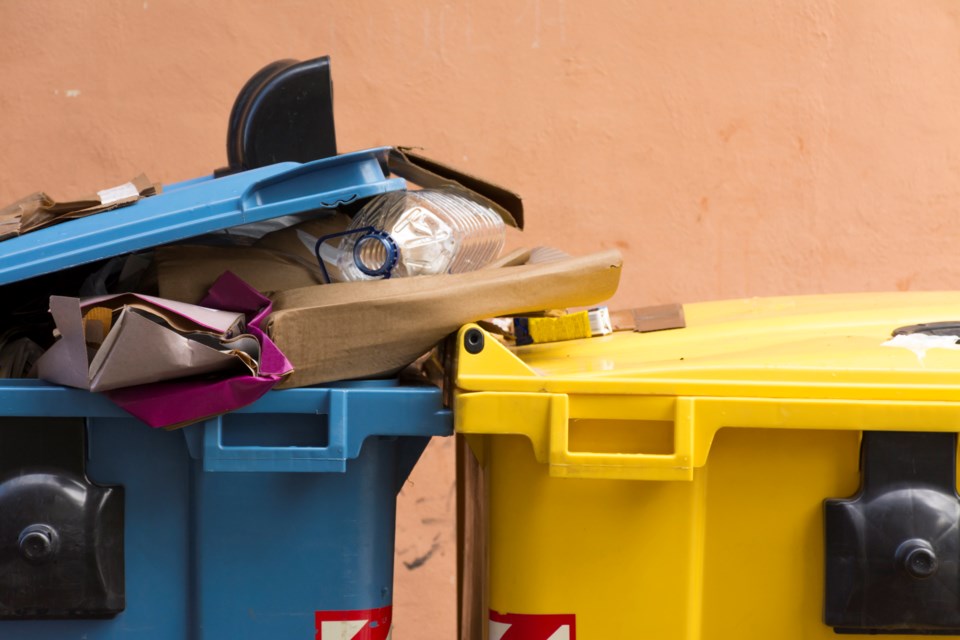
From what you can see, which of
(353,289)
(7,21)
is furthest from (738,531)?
(7,21)

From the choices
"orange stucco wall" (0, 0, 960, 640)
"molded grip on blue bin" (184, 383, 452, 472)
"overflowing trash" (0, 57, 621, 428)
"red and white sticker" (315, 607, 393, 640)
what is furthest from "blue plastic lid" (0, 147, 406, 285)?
"orange stucco wall" (0, 0, 960, 640)

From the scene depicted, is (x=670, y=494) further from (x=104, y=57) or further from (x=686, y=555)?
(x=104, y=57)

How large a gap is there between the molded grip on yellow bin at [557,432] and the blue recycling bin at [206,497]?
2.3 inches

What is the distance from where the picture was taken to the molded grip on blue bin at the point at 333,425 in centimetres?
124

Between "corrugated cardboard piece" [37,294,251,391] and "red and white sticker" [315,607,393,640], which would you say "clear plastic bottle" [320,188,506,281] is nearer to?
"corrugated cardboard piece" [37,294,251,391]

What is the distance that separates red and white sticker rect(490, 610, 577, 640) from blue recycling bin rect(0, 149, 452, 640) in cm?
17

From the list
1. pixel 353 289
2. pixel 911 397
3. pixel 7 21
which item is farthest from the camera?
pixel 7 21

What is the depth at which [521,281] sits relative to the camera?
1.32m

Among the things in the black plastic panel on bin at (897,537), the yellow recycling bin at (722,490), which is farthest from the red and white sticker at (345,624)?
the black plastic panel on bin at (897,537)

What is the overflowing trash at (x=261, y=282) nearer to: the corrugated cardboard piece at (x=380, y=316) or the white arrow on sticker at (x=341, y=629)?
the corrugated cardboard piece at (x=380, y=316)

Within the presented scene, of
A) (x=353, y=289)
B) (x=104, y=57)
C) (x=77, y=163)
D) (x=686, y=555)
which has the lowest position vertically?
(x=686, y=555)

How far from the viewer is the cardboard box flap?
152cm

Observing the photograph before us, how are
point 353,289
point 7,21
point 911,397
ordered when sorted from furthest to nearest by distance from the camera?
1. point 7,21
2. point 353,289
3. point 911,397

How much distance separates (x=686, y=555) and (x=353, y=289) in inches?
20.8
